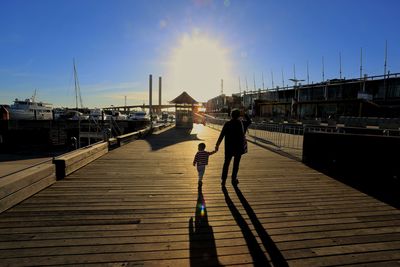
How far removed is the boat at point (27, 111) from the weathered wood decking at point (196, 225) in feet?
116

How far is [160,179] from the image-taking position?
19.9 feet

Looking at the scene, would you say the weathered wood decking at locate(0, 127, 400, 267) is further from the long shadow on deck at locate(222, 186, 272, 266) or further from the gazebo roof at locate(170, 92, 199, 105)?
the gazebo roof at locate(170, 92, 199, 105)

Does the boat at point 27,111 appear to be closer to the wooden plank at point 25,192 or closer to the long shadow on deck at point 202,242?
the wooden plank at point 25,192

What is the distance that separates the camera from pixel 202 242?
3.15 m

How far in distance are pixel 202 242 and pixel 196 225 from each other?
0.47 m

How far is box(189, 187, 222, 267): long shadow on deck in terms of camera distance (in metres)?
2.77

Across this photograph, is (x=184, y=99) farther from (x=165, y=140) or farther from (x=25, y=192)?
(x=25, y=192)

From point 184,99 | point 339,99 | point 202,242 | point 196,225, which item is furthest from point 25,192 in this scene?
point 339,99

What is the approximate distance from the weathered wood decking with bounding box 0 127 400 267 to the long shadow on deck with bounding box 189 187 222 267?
0.5 inches

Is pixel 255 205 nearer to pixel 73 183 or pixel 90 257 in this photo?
pixel 90 257

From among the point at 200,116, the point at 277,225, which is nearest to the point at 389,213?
the point at 277,225

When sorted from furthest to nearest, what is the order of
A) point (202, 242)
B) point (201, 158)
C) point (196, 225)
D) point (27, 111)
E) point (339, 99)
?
point (339, 99) < point (27, 111) < point (201, 158) < point (196, 225) < point (202, 242)

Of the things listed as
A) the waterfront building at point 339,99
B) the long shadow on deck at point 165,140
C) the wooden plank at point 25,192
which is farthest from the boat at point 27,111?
the waterfront building at point 339,99

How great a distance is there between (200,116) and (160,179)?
29038mm
